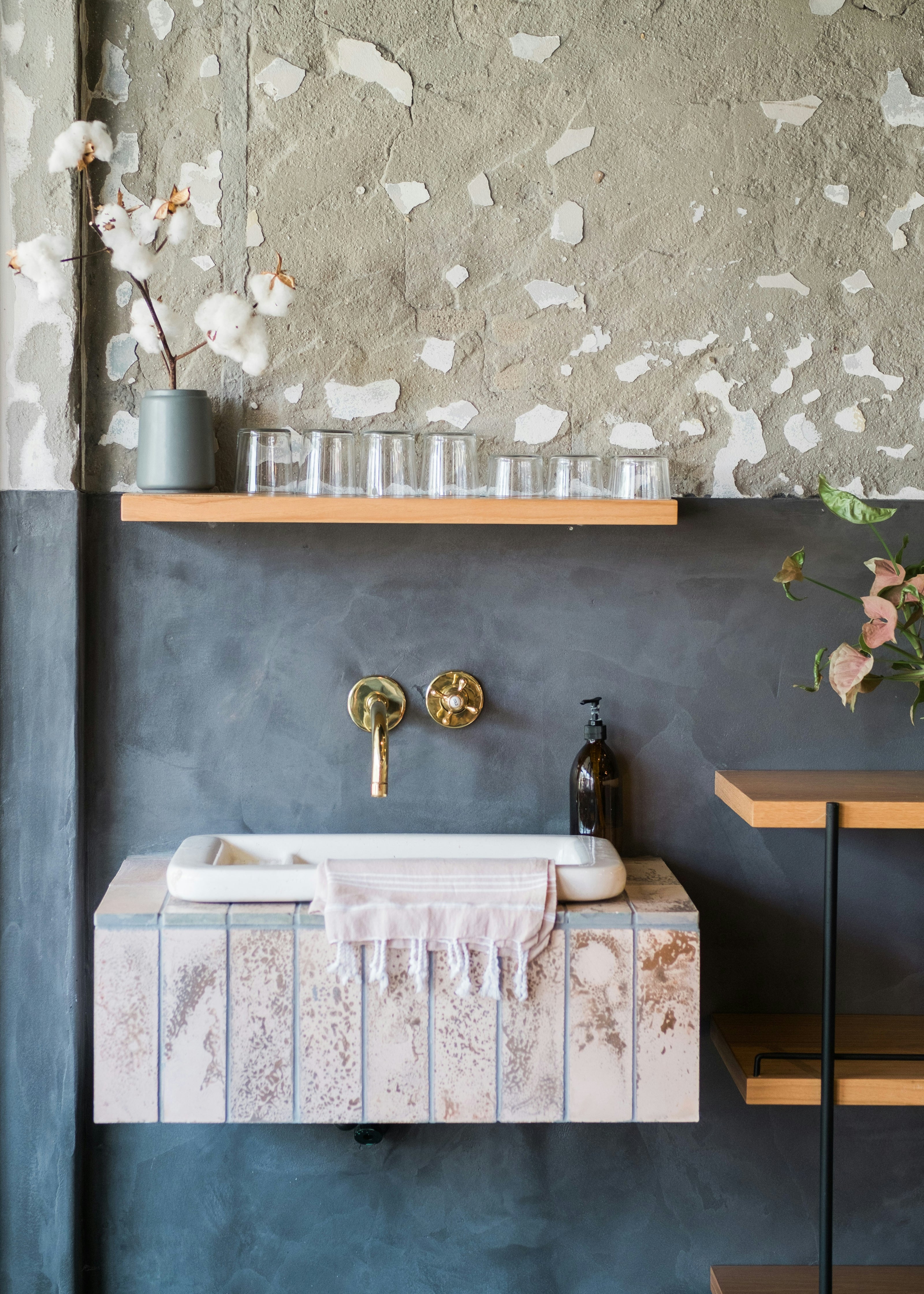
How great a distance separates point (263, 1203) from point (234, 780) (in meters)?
0.73

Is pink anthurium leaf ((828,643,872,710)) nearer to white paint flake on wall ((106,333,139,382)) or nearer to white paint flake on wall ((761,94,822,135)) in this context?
white paint flake on wall ((761,94,822,135))

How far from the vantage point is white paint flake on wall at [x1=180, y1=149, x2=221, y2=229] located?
178cm

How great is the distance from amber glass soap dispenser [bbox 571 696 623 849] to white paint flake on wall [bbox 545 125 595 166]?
3.01 feet

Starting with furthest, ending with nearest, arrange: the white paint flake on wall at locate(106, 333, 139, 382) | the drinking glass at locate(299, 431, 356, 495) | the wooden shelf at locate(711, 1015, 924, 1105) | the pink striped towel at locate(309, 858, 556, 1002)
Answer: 1. the white paint flake on wall at locate(106, 333, 139, 382)
2. the drinking glass at locate(299, 431, 356, 495)
3. the wooden shelf at locate(711, 1015, 924, 1105)
4. the pink striped towel at locate(309, 858, 556, 1002)

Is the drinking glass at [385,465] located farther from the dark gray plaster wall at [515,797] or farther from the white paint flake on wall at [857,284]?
the white paint flake on wall at [857,284]

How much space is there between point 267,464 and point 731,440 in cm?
79

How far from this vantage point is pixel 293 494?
5.61 ft

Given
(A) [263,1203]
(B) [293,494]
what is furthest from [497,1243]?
(B) [293,494]

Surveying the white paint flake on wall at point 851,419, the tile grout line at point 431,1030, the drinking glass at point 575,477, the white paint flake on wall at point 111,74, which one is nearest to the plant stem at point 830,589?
A: the white paint flake on wall at point 851,419

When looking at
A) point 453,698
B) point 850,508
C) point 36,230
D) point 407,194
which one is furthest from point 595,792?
point 36,230

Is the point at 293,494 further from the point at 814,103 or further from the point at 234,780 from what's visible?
the point at 814,103

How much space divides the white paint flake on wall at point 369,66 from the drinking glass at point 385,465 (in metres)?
0.59

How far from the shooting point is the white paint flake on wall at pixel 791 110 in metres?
1.81

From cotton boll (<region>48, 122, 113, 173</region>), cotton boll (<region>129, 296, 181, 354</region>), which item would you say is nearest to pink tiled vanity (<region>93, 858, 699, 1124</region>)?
cotton boll (<region>129, 296, 181, 354</region>)
